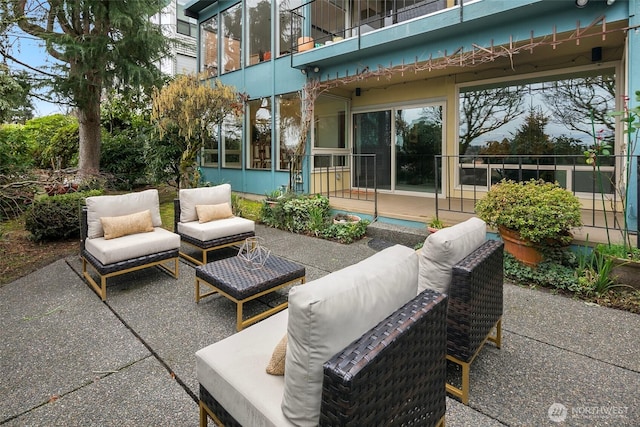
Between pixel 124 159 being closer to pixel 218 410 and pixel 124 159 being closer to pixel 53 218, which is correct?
pixel 53 218

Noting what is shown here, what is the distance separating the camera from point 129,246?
417cm

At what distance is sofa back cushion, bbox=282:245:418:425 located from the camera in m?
1.34

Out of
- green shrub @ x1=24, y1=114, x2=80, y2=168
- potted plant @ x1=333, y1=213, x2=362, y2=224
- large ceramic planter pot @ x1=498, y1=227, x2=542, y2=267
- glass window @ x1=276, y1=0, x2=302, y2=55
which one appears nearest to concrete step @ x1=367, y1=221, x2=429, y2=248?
potted plant @ x1=333, y1=213, x2=362, y2=224

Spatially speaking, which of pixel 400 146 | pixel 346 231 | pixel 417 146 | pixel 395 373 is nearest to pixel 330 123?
pixel 400 146

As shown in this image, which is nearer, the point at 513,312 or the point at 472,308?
the point at 472,308

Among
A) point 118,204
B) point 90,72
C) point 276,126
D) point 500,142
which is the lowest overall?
point 118,204

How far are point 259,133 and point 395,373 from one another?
8.96 metres

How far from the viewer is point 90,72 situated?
7.83 metres

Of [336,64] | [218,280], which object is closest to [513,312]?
[218,280]

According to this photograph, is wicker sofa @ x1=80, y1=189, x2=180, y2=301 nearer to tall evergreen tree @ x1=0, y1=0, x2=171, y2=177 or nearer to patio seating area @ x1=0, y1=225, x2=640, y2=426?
patio seating area @ x1=0, y1=225, x2=640, y2=426

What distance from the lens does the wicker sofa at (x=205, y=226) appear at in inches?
198

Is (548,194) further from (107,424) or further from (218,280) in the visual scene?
(107,424)

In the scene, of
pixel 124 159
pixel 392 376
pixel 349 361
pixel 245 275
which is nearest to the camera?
pixel 349 361

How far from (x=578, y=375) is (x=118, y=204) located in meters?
5.17
